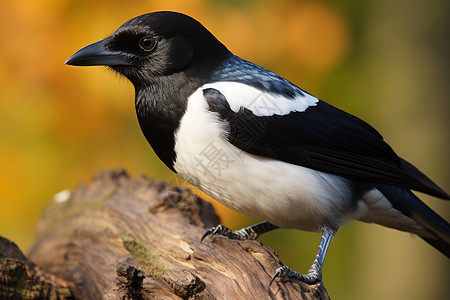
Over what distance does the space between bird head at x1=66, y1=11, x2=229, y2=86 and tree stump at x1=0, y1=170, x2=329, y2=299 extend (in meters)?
1.06

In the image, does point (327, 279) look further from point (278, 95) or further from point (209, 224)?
point (278, 95)

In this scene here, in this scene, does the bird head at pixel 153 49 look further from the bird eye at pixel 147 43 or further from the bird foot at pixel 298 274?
the bird foot at pixel 298 274

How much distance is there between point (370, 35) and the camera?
23.0 ft

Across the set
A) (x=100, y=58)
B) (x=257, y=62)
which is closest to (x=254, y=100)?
(x=100, y=58)

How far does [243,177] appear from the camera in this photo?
358cm

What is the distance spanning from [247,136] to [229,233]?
0.76m

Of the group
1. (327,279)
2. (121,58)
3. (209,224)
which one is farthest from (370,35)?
(121,58)

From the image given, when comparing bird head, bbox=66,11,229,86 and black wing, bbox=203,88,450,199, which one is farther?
bird head, bbox=66,11,229,86

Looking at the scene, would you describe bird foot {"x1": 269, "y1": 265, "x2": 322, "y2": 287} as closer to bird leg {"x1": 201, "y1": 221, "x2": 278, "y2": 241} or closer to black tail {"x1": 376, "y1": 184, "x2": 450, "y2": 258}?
bird leg {"x1": 201, "y1": 221, "x2": 278, "y2": 241}

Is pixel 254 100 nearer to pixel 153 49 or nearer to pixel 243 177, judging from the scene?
pixel 243 177

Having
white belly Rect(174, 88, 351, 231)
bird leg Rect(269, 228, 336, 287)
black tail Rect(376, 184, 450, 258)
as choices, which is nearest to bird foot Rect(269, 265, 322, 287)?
bird leg Rect(269, 228, 336, 287)

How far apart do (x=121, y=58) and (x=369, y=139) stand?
169 centimetres

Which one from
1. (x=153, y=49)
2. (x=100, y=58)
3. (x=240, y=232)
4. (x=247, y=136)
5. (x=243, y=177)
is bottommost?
(x=240, y=232)

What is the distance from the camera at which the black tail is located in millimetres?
4090
